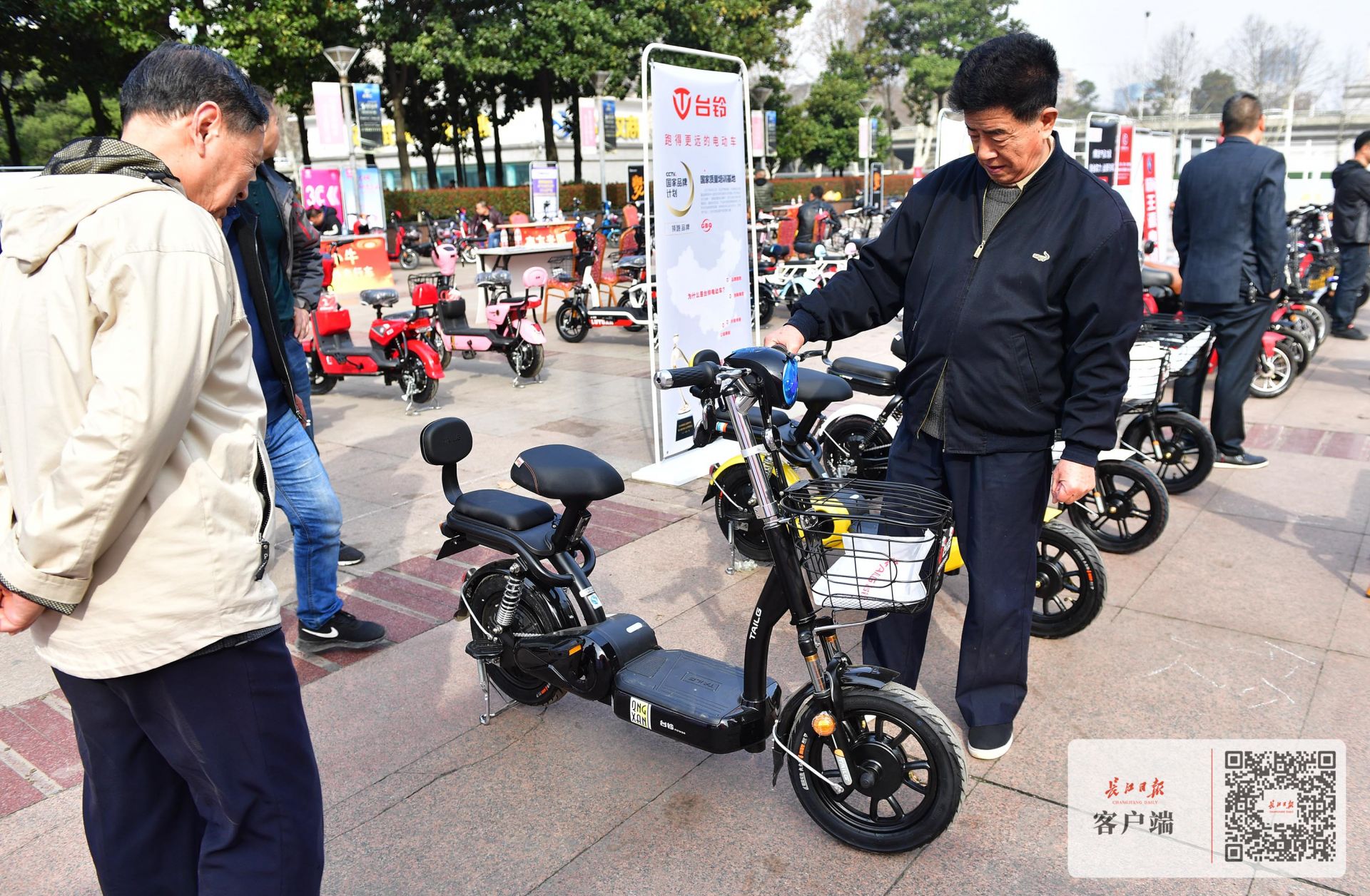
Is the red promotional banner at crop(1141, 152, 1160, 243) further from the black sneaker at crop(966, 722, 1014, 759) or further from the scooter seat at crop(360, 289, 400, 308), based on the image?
the black sneaker at crop(966, 722, 1014, 759)

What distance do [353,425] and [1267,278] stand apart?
6.33m

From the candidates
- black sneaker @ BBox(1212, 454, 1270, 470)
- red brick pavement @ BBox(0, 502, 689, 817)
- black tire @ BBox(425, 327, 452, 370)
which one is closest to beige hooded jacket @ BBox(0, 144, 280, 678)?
red brick pavement @ BBox(0, 502, 689, 817)

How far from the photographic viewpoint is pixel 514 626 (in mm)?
3289

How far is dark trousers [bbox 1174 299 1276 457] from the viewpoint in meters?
5.83

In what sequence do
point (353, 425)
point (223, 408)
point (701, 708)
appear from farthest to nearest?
point (353, 425), point (701, 708), point (223, 408)

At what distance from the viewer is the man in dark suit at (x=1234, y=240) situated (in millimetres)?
5520

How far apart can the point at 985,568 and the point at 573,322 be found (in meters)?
9.35

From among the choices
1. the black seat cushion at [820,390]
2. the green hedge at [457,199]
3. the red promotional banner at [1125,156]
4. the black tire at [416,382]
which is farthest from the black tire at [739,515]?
the green hedge at [457,199]

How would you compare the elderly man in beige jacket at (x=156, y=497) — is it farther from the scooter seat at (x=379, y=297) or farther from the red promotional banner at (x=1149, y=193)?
the red promotional banner at (x=1149, y=193)

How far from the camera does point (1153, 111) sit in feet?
235

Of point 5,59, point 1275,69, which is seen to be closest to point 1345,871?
point 5,59

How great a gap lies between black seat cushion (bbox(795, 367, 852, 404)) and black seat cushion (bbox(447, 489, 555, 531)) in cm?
148

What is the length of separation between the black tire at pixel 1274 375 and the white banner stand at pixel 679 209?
4.53m

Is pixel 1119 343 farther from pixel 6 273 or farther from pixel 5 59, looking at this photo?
pixel 5 59
